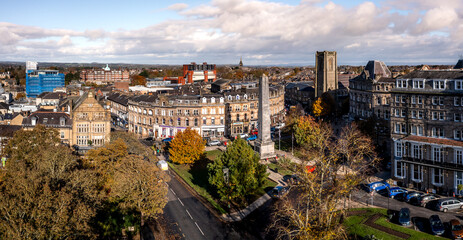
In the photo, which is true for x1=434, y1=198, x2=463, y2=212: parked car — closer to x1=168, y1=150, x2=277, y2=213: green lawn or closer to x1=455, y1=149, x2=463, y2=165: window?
x1=455, y1=149, x2=463, y2=165: window

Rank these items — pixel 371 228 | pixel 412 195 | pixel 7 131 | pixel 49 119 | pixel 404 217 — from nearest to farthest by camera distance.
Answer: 1. pixel 371 228
2. pixel 404 217
3. pixel 412 195
4. pixel 7 131
5. pixel 49 119

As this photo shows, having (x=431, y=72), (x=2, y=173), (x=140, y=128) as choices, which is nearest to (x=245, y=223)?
(x=2, y=173)

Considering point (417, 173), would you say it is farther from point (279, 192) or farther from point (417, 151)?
point (279, 192)

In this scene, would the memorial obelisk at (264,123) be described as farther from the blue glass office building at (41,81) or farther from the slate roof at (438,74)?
the blue glass office building at (41,81)

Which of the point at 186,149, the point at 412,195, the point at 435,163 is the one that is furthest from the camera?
Answer: the point at 186,149

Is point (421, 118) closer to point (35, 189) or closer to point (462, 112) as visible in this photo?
point (462, 112)

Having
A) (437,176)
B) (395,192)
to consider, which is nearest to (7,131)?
(395,192)
